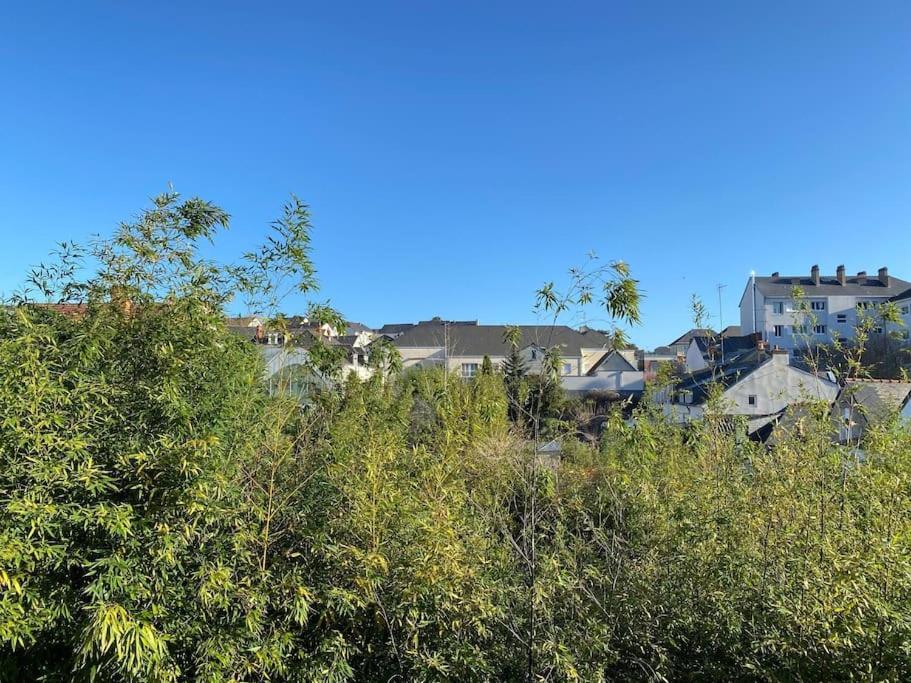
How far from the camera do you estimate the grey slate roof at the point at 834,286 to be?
25.7 metres

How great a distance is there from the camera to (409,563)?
2279mm

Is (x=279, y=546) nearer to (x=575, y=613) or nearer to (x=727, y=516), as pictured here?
(x=575, y=613)

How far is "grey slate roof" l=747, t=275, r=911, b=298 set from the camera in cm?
2572

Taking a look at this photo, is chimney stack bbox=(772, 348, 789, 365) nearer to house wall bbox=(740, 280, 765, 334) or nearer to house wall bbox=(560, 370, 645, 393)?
house wall bbox=(560, 370, 645, 393)

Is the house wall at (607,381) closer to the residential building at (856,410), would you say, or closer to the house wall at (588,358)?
the house wall at (588,358)

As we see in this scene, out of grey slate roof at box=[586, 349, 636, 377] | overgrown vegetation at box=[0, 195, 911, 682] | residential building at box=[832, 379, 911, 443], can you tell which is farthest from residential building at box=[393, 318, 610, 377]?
overgrown vegetation at box=[0, 195, 911, 682]

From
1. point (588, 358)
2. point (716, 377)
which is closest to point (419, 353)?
point (588, 358)

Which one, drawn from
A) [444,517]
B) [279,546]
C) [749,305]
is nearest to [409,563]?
[444,517]

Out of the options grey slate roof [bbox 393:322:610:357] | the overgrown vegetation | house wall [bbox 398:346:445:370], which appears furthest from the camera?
grey slate roof [bbox 393:322:610:357]

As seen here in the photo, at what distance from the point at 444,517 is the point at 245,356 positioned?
1.48m

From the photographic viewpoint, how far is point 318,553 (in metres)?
2.39

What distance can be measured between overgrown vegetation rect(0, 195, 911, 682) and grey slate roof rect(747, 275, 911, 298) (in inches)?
1065

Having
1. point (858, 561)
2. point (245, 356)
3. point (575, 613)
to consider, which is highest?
point (245, 356)

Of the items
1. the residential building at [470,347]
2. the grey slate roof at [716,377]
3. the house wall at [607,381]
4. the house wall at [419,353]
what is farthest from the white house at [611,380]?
the grey slate roof at [716,377]
